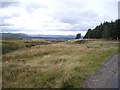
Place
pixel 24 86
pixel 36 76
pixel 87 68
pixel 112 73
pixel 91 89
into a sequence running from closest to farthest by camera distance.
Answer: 1. pixel 91 89
2. pixel 24 86
3. pixel 36 76
4. pixel 112 73
5. pixel 87 68

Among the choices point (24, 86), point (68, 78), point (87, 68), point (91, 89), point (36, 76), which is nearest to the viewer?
point (91, 89)

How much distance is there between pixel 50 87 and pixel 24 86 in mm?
1658

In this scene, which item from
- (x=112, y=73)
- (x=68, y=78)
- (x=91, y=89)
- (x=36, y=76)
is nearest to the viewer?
(x=91, y=89)

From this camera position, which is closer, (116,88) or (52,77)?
(116,88)

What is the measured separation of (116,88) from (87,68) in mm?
7167

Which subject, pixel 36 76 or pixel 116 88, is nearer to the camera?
pixel 116 88

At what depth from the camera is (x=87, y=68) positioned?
22.1m

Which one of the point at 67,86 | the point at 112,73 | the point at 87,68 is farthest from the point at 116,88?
the point at 87,68

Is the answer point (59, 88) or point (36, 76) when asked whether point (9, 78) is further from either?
point (59, 88)

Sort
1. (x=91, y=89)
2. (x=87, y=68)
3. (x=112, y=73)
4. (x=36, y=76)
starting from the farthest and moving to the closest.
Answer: (x=87, y=68)
(x=112, y=73)
(x=36, y=76)
(x=91, y=89)

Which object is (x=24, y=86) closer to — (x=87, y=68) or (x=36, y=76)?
(x=36, y=76)

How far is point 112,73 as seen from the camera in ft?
66.6

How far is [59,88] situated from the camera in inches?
591

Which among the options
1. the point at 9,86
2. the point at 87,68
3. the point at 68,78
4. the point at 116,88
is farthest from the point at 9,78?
the point at 116,88
